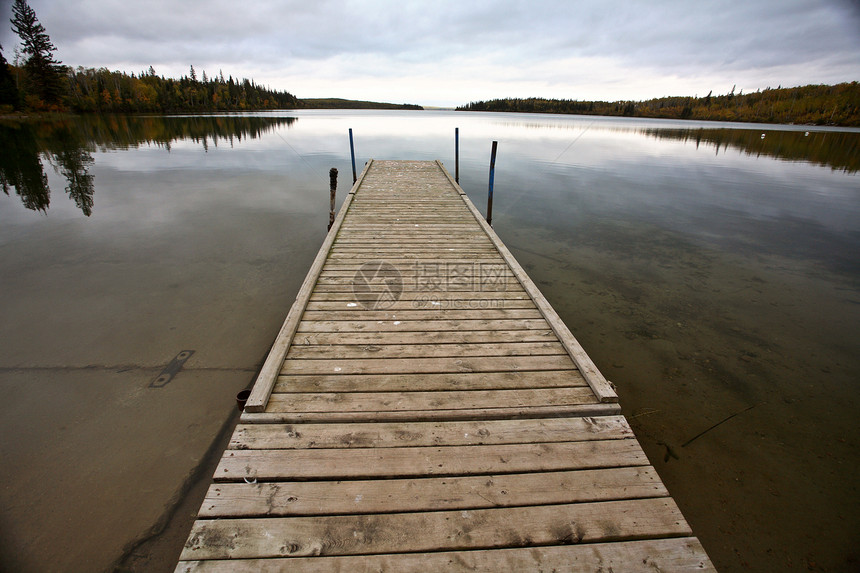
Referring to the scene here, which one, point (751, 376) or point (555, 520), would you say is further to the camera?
point (751, 376)

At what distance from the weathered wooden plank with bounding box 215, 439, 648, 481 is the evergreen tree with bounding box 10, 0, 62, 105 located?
293ft

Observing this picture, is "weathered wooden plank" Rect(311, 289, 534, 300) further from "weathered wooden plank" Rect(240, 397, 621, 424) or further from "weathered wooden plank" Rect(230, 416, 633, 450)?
"weathered wooden plank" Rect(230, 416, 633, 450)

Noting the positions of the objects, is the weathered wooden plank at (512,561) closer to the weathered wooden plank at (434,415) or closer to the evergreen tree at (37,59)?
the weathered wooden plank at (434,415)

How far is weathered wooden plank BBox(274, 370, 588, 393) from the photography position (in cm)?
315

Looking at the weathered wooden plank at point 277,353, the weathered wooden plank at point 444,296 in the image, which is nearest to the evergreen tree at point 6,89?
the weathered wooden plank at point 277,353

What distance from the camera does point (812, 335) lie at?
594 centimetres

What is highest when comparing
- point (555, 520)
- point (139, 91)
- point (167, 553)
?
point (139, 91)

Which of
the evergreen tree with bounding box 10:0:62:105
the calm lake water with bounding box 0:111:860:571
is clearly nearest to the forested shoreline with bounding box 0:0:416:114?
the evergreen tree with bounding box 10:0:62:105

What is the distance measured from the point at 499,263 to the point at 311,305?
3.08 metres

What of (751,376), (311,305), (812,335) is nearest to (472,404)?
(311,305)

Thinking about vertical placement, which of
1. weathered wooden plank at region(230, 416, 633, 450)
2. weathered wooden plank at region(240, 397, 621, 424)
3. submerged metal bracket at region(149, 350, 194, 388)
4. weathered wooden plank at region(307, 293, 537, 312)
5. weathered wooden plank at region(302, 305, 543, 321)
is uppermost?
weathered wooden plank at region(307, 293, 537, 312)

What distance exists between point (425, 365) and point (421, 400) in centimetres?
48

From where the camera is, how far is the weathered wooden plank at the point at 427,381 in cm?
315

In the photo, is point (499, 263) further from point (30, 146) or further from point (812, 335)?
point (30, 146)
